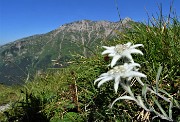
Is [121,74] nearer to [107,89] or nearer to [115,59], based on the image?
[115,59]

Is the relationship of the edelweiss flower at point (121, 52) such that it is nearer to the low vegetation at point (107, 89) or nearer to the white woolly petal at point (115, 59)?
the white woolly petal at point (115, 59)

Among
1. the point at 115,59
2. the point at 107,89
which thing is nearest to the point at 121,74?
the point at 115,59

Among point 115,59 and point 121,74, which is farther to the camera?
point 115,59

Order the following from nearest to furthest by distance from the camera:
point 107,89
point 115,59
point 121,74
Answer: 1. point 121,74
2. point 115,59
3. point 107,89

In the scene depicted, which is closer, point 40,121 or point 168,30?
point 168,30

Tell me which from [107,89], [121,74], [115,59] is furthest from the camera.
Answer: [107,89]

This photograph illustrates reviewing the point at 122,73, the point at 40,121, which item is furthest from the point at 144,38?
the point at 122,73

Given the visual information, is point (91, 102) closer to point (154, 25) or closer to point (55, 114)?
point (55, 114)

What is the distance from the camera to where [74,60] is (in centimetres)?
822

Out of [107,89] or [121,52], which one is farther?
[107,89]

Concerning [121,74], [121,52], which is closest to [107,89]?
[121,52]

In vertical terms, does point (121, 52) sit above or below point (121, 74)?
above

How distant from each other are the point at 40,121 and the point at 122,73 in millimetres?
4246

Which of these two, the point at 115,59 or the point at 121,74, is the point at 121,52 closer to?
the point at 115,59
